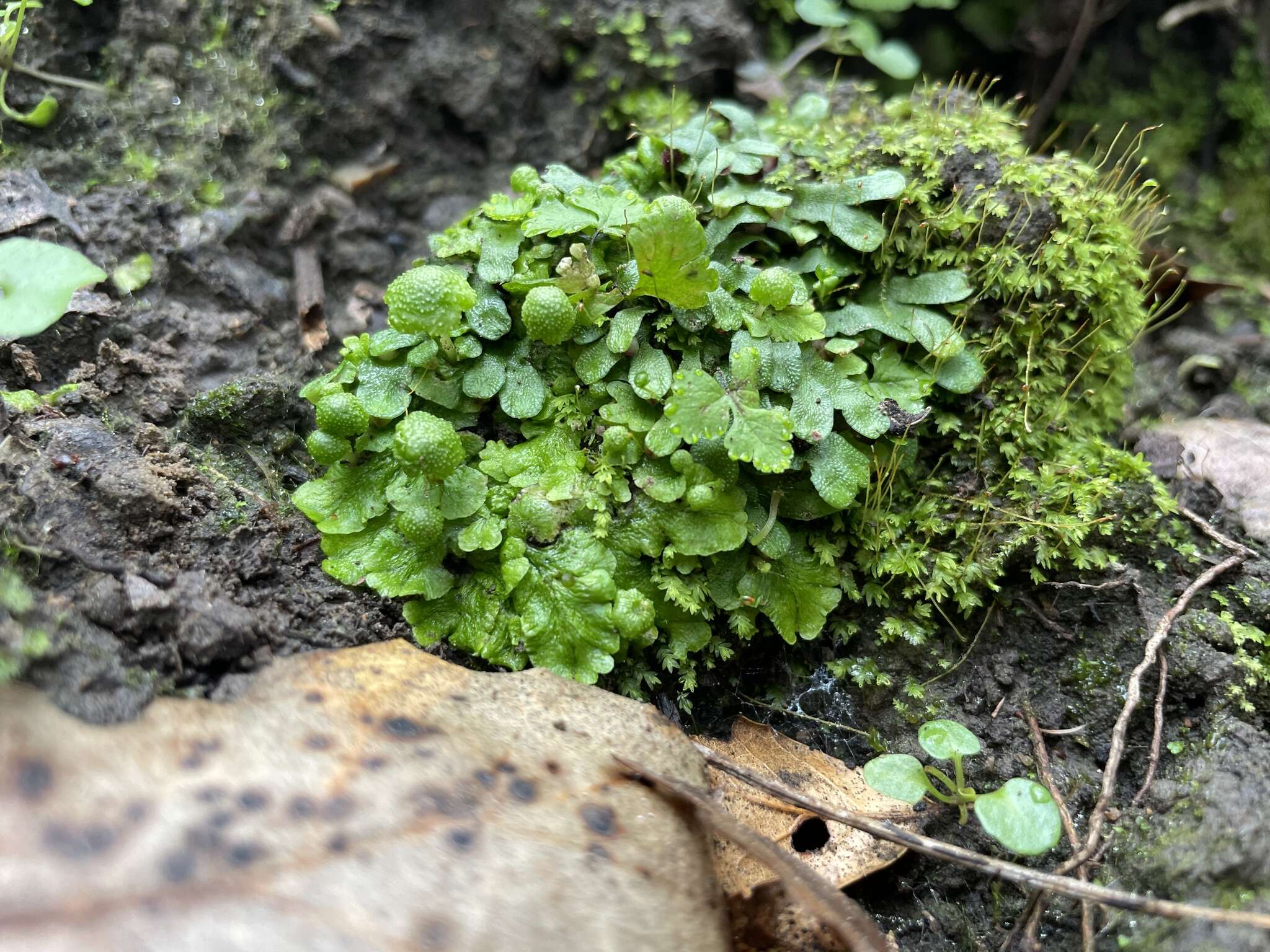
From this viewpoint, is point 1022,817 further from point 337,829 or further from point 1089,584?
point 337,829

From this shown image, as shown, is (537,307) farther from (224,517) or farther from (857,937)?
(857,937)

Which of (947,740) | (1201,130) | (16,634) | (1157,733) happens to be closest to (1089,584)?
(1157,733)

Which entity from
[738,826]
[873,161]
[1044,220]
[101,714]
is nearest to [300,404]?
[101,714]

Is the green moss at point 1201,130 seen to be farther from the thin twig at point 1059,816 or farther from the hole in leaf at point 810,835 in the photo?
the hole in leaf at point 810,835

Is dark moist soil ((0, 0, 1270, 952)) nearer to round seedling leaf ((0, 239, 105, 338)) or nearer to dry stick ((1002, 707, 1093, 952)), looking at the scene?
dry stick ((1002, 707, 1093, 952))

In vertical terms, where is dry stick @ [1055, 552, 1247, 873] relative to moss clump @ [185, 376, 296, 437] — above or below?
above

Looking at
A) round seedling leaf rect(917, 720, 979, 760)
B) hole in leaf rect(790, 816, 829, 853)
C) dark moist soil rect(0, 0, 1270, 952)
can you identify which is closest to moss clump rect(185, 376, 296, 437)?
dark moist soil rect(0, 0, 1270, 952)
